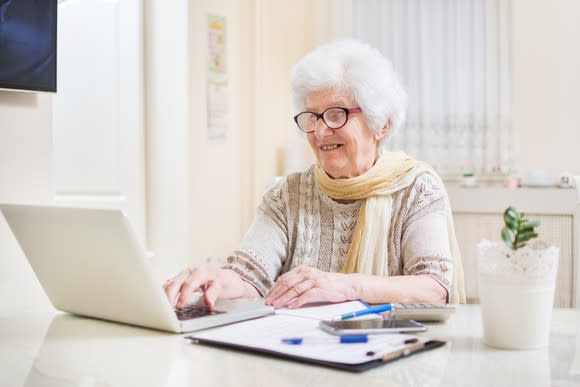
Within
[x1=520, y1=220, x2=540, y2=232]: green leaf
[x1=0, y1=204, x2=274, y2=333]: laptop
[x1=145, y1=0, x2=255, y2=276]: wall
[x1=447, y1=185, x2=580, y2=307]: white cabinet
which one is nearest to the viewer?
[x1=520, y1=220, x2=540, y2=232]: green leaf

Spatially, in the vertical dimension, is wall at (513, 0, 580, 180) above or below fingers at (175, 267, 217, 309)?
above

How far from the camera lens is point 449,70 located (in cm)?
430

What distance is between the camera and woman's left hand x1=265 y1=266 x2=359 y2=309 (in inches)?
57.7

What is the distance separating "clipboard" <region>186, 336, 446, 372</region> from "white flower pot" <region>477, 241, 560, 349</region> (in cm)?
10

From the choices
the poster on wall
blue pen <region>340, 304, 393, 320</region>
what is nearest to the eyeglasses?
blue pen <region>340, 304, 393, 320</region>

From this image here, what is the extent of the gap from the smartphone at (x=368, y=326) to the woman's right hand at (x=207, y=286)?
32cm

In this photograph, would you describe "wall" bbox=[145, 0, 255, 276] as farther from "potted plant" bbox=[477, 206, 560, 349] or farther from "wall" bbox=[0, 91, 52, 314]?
"potted plant" bbox=[477, 206, 560, 349]

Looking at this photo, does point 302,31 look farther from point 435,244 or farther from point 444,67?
point 435,244

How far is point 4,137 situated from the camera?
6.01 feet

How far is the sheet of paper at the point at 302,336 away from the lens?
1.04 metres

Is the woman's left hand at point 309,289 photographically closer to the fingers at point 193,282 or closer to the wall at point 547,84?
the fingers at point 193,282

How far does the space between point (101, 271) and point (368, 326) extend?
1.52 ft

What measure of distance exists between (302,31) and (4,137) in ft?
9.58

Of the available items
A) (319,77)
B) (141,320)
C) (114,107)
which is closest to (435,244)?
(319,77)
